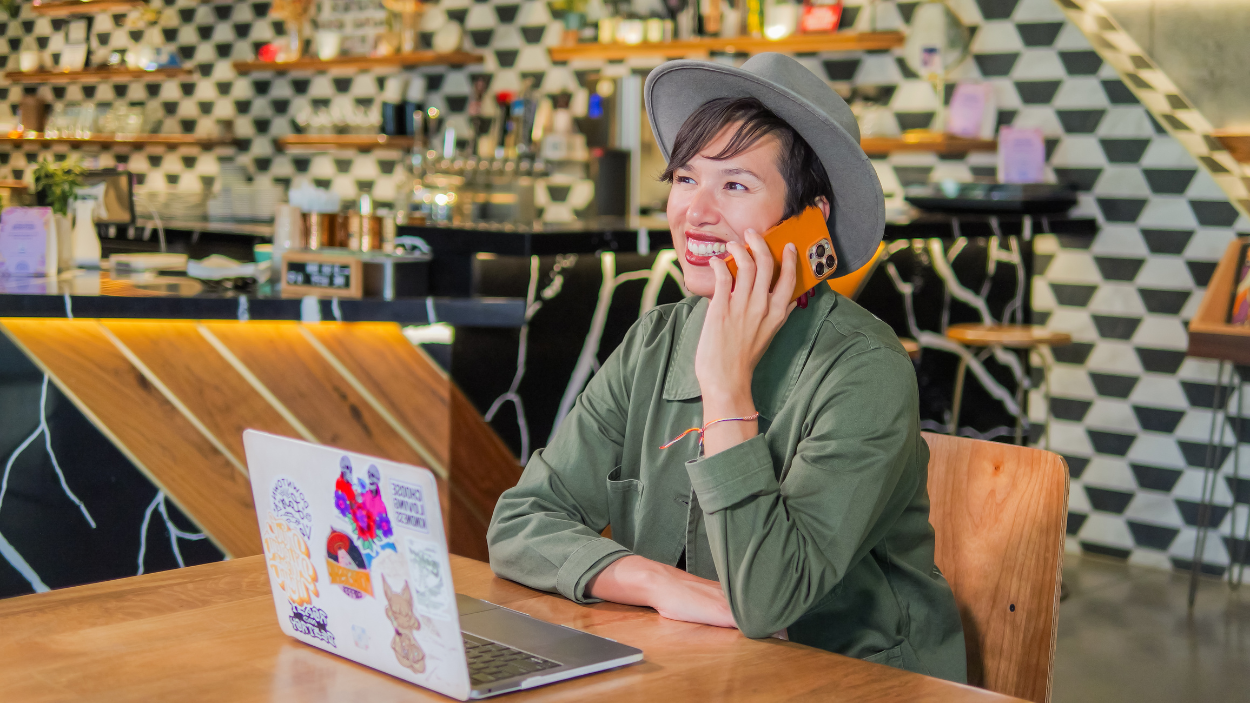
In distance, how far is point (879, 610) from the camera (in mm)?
1366

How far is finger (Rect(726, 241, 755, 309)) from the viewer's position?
1398 mm

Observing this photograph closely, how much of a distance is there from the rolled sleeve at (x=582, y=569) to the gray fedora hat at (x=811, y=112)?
53 centimetres

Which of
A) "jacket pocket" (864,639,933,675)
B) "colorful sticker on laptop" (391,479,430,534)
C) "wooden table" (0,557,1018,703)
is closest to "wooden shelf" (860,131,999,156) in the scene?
"jacket pocket" (864,639,933,675)

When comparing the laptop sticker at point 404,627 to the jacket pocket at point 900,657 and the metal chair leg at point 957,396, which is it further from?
the metal chair leg at point 957,396

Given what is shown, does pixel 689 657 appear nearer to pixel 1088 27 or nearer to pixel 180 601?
pixel 180 601

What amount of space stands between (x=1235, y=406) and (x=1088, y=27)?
1635 millimetres

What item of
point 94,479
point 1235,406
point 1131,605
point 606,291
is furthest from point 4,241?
point 1235,406

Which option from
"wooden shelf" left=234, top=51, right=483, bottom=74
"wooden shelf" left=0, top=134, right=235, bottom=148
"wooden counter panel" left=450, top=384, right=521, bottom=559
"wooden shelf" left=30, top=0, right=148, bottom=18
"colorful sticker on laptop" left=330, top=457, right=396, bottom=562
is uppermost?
"wooden shelf" left=30, top=0, right=148, bottom=18

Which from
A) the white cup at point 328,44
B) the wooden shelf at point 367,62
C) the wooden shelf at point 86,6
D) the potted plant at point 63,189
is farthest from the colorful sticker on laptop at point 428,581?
the wooden shelf at point 86,6

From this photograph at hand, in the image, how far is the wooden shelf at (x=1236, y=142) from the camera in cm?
418

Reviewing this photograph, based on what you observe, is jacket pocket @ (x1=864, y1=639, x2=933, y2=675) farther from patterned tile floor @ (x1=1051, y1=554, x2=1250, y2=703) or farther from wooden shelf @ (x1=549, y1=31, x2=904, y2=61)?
wooden shelf @ (x1=549, y1=31, x2=904, y2=61)

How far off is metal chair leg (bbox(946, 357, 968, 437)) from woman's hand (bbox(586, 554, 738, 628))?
3.35 meters

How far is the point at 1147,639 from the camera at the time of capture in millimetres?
3760

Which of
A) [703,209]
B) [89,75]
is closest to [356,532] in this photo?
[703,209]
